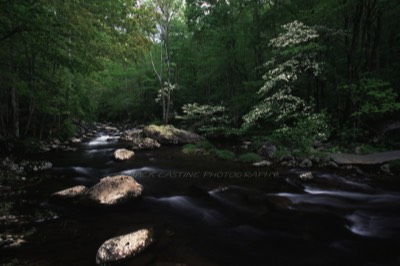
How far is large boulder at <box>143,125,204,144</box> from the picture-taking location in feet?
53.4

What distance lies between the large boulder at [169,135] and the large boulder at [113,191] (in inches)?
Result: 387

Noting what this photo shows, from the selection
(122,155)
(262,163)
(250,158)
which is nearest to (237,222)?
(262,163)

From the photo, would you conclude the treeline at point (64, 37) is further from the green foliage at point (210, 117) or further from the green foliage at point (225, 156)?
the green foliage at point (210, 117)

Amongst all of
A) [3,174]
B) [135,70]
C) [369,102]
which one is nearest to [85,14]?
[3,174]

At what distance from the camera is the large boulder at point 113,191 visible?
577 centimetres

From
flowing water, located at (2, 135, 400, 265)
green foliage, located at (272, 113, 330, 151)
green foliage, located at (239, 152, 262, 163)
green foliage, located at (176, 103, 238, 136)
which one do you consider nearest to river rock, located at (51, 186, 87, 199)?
flowing water, located at (2, 135, 400, 265)

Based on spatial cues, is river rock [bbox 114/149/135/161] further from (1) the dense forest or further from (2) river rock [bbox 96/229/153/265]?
(2) river rock [bbox 96/229/153/265]

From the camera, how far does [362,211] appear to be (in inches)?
219

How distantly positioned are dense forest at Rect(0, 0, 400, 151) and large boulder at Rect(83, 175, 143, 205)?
3.62 m

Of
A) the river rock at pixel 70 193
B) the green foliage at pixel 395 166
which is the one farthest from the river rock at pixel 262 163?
the river rock at pixel 70 193

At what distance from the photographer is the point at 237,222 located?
17.1ft

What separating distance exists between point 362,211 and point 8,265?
6445 millimetres

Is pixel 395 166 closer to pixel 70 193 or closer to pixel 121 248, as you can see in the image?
pixel 121 248

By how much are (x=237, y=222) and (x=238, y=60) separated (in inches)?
608
